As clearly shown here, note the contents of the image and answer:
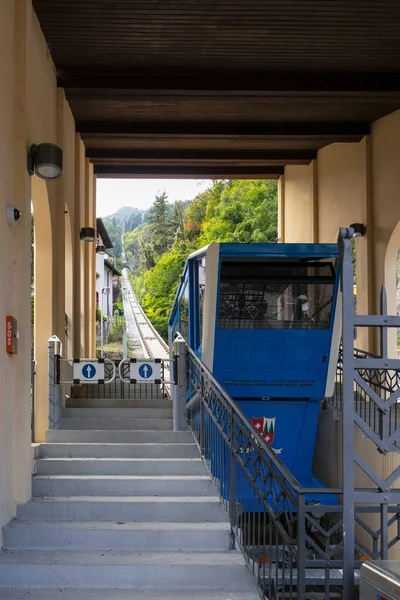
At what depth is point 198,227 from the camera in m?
51.7

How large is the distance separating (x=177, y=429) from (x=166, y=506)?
6.71 feet

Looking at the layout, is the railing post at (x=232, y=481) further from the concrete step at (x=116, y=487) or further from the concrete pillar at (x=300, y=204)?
the concrete pillar at (x=300, y=204)

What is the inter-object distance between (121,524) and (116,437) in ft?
6.63

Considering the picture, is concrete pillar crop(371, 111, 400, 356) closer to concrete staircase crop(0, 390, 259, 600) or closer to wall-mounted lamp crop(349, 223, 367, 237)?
wall-mounted lamp crop(349, 223, 367, 237)

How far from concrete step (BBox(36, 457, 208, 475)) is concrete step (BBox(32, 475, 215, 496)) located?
38cm

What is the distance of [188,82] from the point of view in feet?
33.6

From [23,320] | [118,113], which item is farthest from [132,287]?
[23,320]

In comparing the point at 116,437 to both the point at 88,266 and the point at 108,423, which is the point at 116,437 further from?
the point at 88,266

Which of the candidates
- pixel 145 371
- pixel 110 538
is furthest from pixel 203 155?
pixel 110 538

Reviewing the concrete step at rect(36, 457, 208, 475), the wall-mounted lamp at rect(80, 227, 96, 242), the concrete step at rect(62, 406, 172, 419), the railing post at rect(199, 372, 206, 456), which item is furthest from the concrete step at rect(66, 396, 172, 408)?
the wall-mounted lamp at rect(80, 227, 96, 242)

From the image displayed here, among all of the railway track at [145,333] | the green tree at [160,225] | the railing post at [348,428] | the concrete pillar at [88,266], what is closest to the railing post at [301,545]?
the railing post at [348,428]

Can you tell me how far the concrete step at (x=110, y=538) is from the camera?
20.0 ft

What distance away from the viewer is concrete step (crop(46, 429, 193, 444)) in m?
8.38

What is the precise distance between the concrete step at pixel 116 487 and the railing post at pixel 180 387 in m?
1.59
